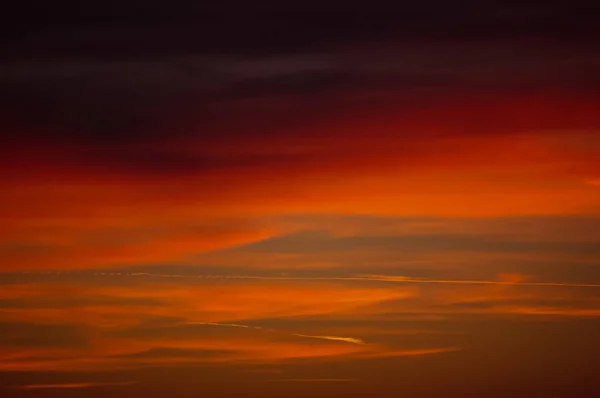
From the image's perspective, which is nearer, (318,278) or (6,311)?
(318,278)

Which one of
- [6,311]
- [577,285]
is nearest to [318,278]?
[577,285]

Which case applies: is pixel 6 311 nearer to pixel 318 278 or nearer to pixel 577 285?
pixel 318 278

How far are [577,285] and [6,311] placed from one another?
23.0 meters

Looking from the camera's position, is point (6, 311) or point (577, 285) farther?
point (6, 311)

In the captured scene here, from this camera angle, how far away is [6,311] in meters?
15.0

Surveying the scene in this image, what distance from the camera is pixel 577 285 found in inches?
545

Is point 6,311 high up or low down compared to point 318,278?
down

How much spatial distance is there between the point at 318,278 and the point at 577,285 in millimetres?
9962

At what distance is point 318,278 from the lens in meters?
14.0

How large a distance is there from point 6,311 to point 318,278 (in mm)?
13092
